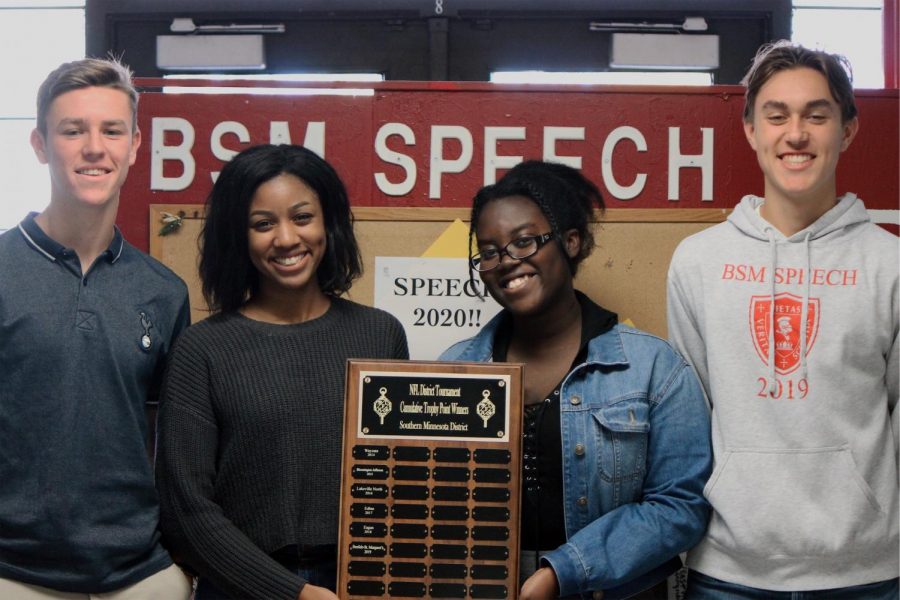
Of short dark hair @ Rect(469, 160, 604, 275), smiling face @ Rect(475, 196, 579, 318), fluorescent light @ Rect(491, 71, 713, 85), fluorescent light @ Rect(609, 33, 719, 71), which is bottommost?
smiling face @ Rect(475, 196, 579, 318)

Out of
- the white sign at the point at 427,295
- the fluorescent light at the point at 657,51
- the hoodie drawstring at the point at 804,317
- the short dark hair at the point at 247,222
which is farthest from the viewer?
the fluorescent light at the point at 657,51

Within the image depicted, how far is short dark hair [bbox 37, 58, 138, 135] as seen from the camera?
7.20ft

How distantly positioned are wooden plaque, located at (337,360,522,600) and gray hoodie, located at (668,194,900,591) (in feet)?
1.45

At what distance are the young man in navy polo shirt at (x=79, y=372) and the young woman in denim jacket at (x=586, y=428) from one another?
76cm

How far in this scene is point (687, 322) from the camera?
2260mm

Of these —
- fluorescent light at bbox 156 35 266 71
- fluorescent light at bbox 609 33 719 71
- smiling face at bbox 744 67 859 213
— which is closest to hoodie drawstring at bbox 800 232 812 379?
smiling face at bbox 744 67 859 213

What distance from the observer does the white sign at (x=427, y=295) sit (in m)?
2.89

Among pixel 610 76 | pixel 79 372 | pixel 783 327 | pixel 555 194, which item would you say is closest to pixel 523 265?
pixel 555 194

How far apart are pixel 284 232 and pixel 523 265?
1.67 ft

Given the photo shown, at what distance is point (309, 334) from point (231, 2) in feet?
8.52

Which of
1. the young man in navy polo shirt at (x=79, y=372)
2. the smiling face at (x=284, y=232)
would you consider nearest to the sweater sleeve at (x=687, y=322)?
the smiling face at (x=284, y=232)

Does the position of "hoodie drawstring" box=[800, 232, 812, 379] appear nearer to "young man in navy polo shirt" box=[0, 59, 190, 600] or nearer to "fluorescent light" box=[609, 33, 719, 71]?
"young man in navy polo shirt" box=[0, 59, 190, 600]

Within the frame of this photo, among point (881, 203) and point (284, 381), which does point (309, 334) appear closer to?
point (284, 381)

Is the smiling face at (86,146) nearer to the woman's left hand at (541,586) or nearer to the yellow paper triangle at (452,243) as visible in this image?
the yellow paper triangle at (452,243)
